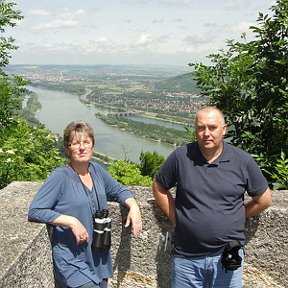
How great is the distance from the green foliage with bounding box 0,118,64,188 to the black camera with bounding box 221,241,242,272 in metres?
2.86

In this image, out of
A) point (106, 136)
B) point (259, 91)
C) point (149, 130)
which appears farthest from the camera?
point (149, 130)

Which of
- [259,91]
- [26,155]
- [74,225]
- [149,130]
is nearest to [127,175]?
[26,155]

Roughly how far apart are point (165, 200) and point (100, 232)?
18.6 inches

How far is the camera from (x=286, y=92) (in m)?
3.75

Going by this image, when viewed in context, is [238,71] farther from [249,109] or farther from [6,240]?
[6,240]

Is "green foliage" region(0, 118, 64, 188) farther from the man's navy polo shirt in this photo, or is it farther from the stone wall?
the man's navy polo shirt

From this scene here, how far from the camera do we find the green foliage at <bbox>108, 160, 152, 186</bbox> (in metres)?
9.06

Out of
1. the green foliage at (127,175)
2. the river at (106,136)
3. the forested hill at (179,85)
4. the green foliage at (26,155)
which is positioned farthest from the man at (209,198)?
the forested hill at (179,85)

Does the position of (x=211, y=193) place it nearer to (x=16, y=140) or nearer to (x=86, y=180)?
(x=86, y=180)

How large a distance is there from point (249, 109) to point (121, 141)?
253 feet

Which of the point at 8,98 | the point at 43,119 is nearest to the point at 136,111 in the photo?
the point at 43,119

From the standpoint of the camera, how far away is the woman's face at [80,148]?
2.09 metres

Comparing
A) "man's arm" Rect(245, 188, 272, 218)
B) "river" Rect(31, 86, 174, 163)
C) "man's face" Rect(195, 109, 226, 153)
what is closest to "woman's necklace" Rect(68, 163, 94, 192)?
"man's face" Rect(195, 109, 226, 153)

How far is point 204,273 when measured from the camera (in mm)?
2258
